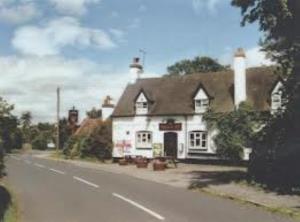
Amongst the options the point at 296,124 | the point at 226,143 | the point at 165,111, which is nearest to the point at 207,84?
the point at 165,111

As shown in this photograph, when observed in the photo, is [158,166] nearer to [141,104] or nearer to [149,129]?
[149,129]

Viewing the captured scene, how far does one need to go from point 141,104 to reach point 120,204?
33155 millimetres

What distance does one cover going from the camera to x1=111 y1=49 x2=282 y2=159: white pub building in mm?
48469

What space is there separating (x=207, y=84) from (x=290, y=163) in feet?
83.5

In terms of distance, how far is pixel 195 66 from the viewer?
8450 centimetres

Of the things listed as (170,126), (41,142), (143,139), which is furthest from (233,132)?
(41,142)

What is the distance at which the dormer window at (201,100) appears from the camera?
Answer: 50778 mm

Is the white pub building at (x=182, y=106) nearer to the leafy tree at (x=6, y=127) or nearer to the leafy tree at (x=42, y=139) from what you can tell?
the leafy tree at (x=6, y=127)

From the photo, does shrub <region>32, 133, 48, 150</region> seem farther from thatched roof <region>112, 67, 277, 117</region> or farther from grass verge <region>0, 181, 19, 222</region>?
grass verge <region>0, 181, 19, 222</region>

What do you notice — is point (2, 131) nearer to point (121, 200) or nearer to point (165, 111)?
point (121, 200)

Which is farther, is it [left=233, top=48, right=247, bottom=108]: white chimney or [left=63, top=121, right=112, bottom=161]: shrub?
[left=63, top=121, right=112, bottom=161]: shrub

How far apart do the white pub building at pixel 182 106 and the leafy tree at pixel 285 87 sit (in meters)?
16.0

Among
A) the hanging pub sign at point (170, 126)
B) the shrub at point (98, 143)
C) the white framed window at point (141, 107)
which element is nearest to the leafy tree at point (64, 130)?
the shrub at point (98, 143)

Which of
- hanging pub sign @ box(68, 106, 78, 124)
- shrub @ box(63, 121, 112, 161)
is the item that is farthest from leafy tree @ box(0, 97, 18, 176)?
hanging pub sign @ box(68, 106, 78, 124)
